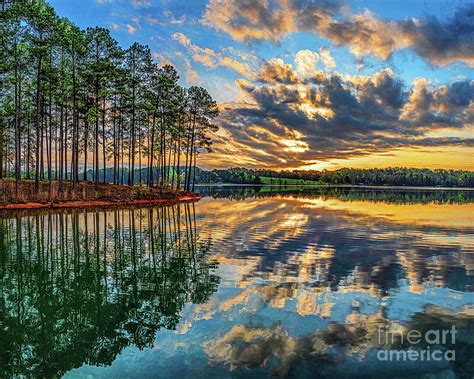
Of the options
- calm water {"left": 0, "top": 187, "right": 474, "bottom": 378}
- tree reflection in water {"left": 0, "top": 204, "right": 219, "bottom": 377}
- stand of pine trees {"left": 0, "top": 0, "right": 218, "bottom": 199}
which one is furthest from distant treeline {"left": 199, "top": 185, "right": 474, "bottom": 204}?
tree reflection in water {"left": 0, "top": 204, "right": 219, "bottom": 377}

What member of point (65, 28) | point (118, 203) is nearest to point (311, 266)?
point (118, 203)

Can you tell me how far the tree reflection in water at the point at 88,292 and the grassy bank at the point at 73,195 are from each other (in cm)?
1859

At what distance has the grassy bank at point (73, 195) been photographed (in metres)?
39.7

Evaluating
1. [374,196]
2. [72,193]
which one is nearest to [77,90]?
[72,193]

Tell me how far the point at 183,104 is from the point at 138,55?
15.5 meters

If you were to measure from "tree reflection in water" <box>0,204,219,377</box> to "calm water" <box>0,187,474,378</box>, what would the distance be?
0.04m

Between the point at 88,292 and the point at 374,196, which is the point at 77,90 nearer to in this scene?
the point at 88,292

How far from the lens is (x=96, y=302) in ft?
35.0

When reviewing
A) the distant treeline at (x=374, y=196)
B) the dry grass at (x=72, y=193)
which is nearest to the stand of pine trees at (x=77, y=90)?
the dry grass at (x=72, y=193)

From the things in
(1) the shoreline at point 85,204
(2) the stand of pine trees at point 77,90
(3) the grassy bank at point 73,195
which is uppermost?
(2) the stand of pine trees at point 77,90

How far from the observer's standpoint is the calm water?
7191 millimetres

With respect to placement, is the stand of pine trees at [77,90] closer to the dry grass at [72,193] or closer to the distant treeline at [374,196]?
the dry grass at [72,193]

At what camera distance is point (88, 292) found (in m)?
11.6

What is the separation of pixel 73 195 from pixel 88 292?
36.8 m
